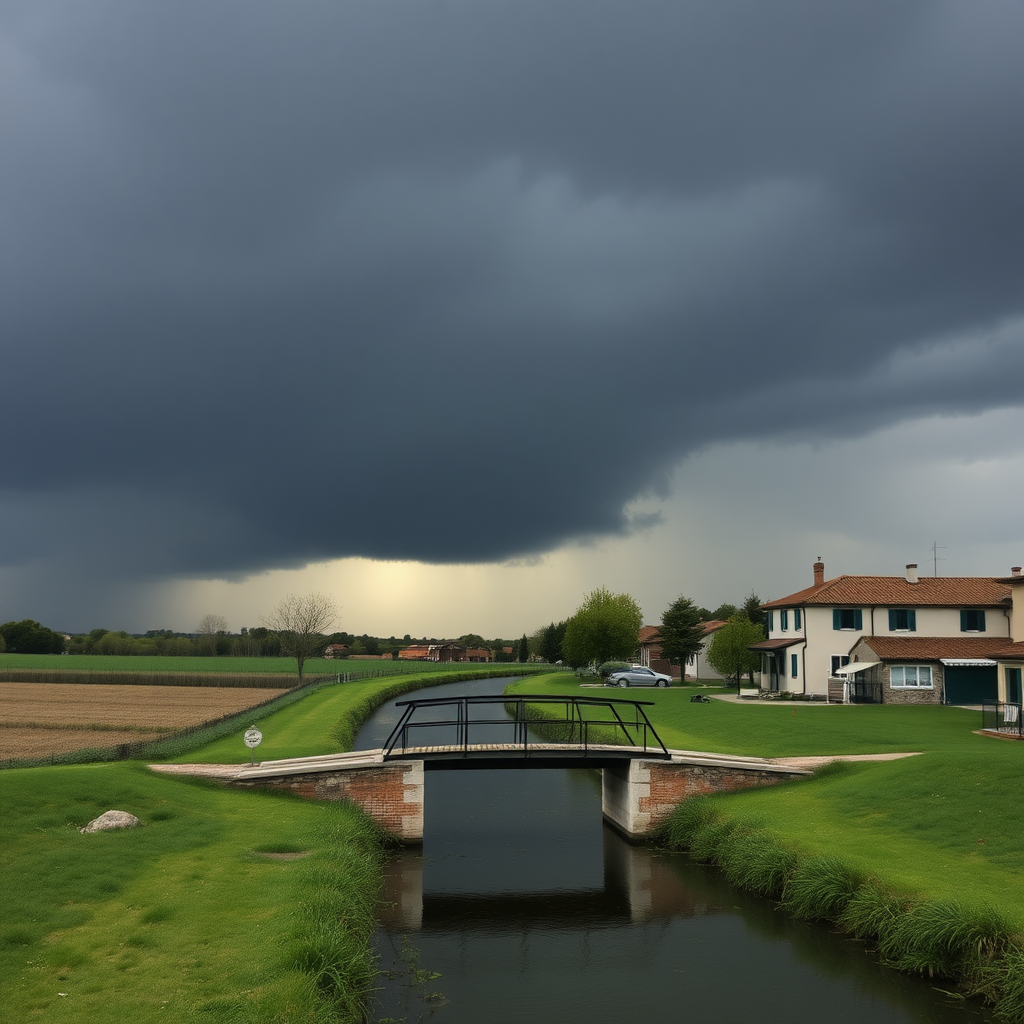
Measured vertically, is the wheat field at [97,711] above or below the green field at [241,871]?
below

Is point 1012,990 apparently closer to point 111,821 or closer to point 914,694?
point 111,821

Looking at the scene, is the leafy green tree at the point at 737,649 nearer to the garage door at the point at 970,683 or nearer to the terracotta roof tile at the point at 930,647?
the terracotta roof tile at the point at 930,647

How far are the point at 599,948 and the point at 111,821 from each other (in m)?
9.79

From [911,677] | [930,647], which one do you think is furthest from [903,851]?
[930,647]

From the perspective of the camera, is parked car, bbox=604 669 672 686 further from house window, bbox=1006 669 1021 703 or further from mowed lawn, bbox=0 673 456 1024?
mowed lawn, bbox=0 673 456 1024

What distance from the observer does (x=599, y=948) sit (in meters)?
15.9

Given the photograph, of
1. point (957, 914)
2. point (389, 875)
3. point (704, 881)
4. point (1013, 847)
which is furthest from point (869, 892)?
point (389, 875)

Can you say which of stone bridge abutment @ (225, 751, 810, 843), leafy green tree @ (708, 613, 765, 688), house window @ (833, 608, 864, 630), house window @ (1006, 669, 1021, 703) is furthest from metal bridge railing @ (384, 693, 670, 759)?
leafy green tree @ (708, 613, 765, 688)

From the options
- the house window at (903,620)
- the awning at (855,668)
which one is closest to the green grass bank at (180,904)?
the awning at (855,668)

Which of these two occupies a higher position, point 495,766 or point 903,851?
point 495,766

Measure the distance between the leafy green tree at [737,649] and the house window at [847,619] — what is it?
32.0 ft

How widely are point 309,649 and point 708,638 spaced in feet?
132

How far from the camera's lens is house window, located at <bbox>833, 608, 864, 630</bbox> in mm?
51375

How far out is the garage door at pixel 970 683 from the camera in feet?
152
